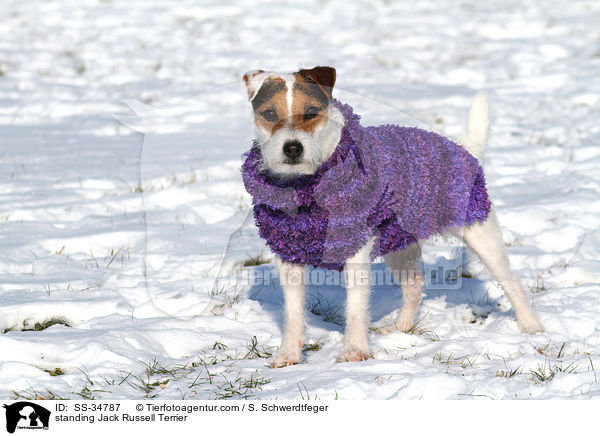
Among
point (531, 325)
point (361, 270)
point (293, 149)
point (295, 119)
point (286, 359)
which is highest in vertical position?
point (295, 119)

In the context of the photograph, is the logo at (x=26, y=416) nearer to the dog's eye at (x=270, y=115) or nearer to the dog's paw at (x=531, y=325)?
the dog's eye at (x=270, y=115)

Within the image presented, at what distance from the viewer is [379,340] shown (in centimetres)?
384

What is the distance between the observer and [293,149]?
3.16 m

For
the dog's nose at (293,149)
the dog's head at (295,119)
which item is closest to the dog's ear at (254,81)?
the dog's head at (295,119)

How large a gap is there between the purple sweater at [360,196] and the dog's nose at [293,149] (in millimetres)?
227

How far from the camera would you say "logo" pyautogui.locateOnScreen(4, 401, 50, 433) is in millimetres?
2742

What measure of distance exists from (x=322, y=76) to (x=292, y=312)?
4.23 feet

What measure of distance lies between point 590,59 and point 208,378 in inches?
439

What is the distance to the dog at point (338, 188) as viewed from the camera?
3322mm

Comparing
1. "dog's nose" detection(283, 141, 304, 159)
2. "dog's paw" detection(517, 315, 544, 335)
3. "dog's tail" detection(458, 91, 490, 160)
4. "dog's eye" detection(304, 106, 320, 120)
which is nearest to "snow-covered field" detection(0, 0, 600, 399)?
"dog's paw" detection(517, 315, 544, 335)

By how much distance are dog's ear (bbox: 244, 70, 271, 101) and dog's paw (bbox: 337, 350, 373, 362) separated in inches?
55.8

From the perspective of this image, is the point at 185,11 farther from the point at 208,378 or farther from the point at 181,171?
the point at 208,378

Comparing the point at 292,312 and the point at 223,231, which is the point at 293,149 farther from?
the point at 223,231

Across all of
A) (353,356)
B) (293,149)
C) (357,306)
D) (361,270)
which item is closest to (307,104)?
(293,149)
